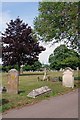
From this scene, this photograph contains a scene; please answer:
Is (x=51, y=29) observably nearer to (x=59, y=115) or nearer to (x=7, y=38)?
(x=59, y=115)

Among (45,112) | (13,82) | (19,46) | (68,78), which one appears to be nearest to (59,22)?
(68,78)

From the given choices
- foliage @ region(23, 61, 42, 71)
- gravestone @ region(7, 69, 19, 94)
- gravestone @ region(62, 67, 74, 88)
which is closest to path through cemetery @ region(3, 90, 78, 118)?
gravestone @ region(7, 69, 19, 94)

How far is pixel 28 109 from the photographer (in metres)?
11.9

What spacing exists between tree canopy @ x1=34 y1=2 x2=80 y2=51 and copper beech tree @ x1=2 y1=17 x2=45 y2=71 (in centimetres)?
2033

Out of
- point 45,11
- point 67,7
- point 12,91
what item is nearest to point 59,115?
point 12,91

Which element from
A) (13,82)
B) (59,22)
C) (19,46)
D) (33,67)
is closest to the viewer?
(13,82)

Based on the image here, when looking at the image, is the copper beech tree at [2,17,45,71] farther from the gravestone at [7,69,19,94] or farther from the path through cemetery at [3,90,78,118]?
the path through cemetery at [3,90,78,118]

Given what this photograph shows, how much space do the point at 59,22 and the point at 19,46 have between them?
75.2 ft

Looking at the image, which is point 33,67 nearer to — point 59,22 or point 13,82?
point 59,22

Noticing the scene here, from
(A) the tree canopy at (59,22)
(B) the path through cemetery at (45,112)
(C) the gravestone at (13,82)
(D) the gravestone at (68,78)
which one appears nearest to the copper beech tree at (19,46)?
(A) the tree canopy at (59,22)

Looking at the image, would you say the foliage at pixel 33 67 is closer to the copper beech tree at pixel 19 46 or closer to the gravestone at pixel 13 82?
the copper beech tree at pixel 19 46

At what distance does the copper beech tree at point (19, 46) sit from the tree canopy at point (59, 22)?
20330 millimetres

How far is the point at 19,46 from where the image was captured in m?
49.6

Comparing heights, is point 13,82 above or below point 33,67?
below
